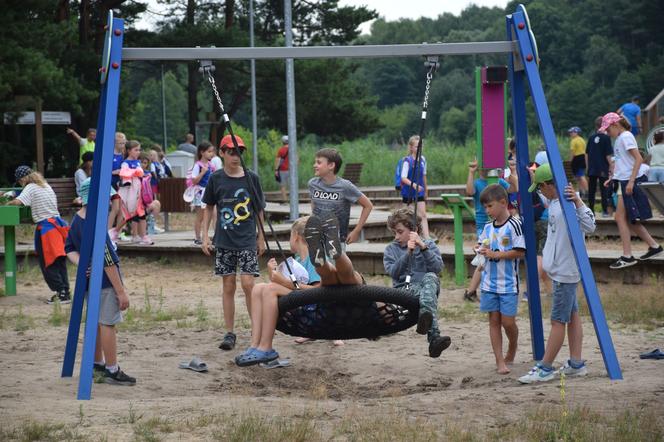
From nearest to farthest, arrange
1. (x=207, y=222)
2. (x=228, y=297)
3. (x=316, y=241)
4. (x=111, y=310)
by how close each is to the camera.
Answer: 1. (x=316, y=241)
2. (x=111, y=310)
3. (x=228, y=297)
4. (x=207, y=222)

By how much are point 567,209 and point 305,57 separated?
7.06 feet

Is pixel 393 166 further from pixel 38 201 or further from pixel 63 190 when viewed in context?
pixel 38 201

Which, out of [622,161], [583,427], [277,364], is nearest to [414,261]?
[277,364]

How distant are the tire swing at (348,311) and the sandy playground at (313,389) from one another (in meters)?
0.47

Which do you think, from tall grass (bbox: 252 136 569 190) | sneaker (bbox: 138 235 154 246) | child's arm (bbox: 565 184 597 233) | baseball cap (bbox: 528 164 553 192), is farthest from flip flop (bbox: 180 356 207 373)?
tall grass (bbox: 252 136 569 190)

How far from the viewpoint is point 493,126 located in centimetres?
994

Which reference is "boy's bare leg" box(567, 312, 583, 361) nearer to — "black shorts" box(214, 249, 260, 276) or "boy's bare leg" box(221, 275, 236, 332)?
"black shorts" box(214, 249, 260, 276)

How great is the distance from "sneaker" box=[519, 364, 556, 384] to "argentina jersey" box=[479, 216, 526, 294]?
24.2 inches

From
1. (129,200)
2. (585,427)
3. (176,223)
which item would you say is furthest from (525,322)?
(176,223)

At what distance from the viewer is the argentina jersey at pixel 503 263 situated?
25.0 feet

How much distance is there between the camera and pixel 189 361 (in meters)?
8.51

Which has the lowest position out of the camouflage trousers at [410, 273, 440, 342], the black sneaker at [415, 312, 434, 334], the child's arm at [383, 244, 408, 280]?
the black sneaker at [415, 312, 434, 334]

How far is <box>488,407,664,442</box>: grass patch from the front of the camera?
5.30m

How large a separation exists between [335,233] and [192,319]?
455 centimetres
